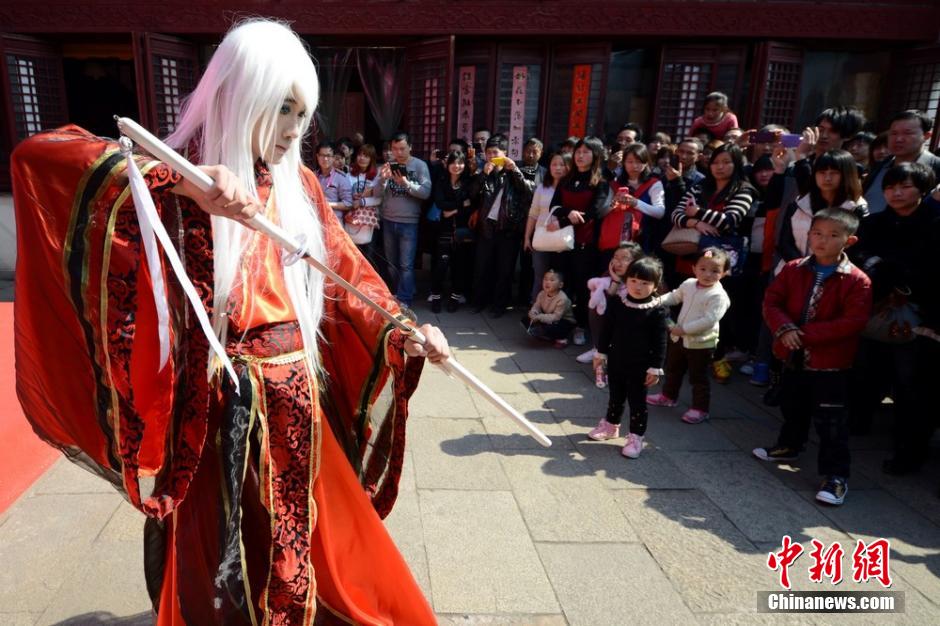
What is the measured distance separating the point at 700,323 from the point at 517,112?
435cm

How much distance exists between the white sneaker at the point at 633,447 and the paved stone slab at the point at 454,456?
71cm

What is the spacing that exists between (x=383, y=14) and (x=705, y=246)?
452 cm

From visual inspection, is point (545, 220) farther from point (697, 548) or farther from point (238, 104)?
point (238, 104)

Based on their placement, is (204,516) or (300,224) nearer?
(204,516)

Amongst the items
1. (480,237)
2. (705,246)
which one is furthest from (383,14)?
(705,246)

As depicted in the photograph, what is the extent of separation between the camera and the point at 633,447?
3340 millimetres

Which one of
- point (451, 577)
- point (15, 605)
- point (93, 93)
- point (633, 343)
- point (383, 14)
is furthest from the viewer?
point (93, 93)

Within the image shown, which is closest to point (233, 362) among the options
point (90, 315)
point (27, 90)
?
point (90, 315)

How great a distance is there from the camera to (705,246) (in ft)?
14.6

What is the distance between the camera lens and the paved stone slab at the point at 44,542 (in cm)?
213

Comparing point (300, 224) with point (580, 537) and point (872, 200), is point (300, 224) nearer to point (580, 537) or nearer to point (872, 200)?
point (580, 537)

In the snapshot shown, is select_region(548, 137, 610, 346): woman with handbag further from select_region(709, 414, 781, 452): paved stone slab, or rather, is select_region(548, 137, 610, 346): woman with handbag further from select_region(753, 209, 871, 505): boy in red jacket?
select_region(753, 209, 871, 505): boy in red jacket

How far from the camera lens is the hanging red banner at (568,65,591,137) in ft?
23.2

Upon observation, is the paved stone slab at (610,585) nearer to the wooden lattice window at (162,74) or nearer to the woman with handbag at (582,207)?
the woman with handbag at (582,207)
